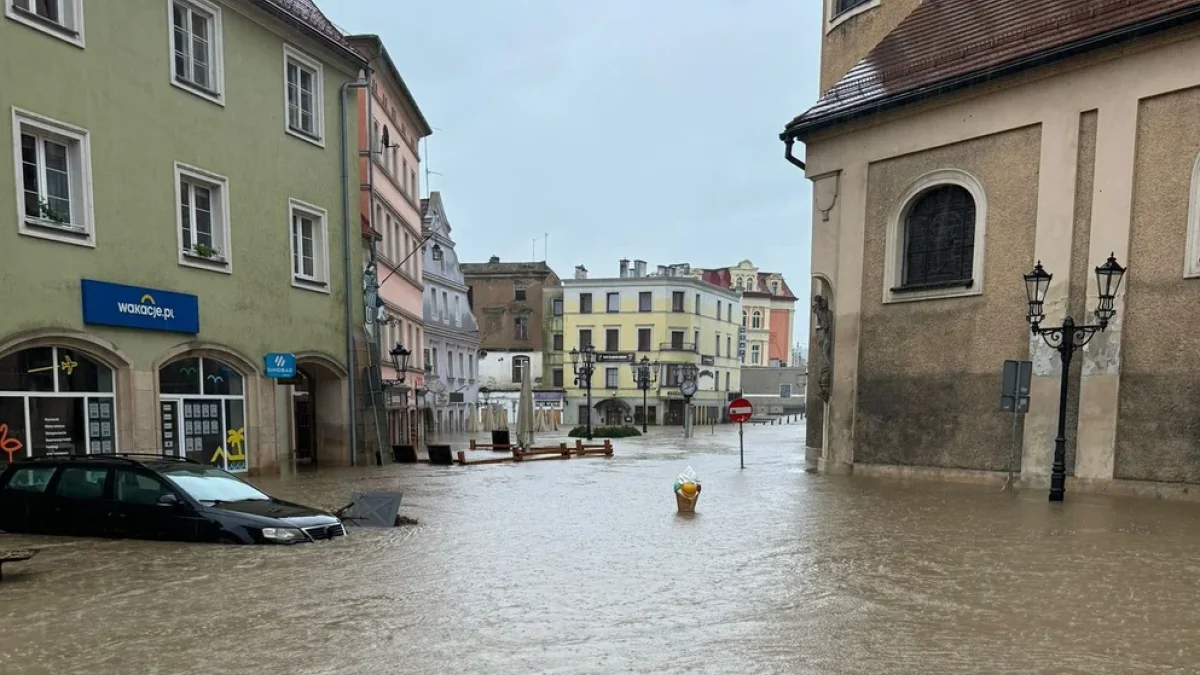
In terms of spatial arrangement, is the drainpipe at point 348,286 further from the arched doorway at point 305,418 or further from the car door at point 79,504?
the car door at point 79,504

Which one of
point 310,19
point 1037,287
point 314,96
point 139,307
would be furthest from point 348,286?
point 1037,287

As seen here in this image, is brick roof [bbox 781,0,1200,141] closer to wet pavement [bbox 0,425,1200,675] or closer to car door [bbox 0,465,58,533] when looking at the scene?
wet pavement [bbox 0,425,1200,675]

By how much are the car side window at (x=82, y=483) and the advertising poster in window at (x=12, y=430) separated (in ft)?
12.2

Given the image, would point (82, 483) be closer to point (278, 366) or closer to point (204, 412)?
point (204, 412)

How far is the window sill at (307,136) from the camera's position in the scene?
1852 cm

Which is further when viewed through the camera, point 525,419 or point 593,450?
point 593,450

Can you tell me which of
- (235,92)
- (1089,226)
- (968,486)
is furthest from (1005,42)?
(235,92)

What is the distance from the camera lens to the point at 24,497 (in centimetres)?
990

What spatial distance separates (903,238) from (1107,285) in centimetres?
517

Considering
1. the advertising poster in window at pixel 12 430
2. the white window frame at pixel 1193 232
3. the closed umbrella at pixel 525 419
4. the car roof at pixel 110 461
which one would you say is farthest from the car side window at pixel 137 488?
the white window frame at pixel 1193 232

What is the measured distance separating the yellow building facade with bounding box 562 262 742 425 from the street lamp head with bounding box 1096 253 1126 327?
161 feet

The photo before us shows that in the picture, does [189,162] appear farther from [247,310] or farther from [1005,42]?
[1005,42]

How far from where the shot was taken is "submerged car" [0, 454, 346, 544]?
9.06m

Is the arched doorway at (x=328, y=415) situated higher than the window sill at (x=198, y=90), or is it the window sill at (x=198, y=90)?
the window sill at (x=198, y=90)
